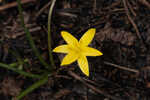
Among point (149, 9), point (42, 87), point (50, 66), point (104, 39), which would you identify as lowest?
point (42, 87)

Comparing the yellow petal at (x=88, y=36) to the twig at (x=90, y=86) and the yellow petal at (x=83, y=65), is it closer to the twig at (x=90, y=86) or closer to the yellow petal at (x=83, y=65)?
the yellow petal at (x=83, y=65)

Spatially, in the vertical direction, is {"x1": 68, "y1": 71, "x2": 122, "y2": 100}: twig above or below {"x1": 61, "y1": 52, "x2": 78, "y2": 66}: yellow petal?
below

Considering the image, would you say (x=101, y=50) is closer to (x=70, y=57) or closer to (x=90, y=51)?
(x=90, y=51)

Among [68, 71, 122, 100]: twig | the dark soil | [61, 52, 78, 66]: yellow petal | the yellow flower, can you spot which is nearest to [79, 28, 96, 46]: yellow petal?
the yellow flower

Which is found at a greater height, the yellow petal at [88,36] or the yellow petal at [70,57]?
the yellow petal at [88,36]

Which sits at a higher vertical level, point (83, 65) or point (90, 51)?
point (90, 51)

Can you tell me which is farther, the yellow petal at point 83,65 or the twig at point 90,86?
the twig at point 90,86

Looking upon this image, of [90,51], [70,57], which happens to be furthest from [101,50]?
[70,57]

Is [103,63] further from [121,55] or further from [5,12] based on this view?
[5,12]

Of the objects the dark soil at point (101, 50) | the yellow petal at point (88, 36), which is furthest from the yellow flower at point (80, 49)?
the dark soil at point (101, 50)

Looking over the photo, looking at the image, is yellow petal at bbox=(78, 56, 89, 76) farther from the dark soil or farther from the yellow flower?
the dark soil

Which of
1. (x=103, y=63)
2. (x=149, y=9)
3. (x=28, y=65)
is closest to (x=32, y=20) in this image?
(x=28, y=65)
